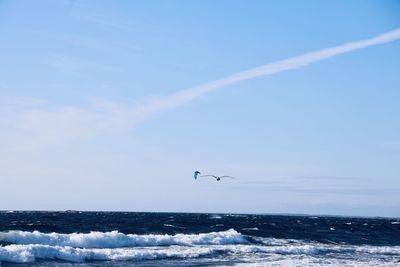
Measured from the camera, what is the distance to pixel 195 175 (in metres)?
25.2

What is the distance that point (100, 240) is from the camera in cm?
3306

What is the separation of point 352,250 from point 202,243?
9.69 metres

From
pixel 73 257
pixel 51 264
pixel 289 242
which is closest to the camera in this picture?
pixel 51 264

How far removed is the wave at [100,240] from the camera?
32.2 m

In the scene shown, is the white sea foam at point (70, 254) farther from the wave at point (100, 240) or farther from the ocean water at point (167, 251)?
the wave at point (100, 240)

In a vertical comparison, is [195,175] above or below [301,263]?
above

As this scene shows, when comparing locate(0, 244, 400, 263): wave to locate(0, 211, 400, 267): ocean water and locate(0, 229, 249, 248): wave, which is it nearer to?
locate(0, 211, 400, 267): ocean water

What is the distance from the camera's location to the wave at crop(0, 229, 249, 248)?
32.2 m

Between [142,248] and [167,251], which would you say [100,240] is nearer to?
[142,248]

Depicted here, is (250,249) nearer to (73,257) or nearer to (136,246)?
(136,246)

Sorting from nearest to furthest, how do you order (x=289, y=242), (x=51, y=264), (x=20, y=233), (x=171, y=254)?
(x=51, y=264) → (x=171, y=254) → (x=20, y=233) → (x=289, y=242)

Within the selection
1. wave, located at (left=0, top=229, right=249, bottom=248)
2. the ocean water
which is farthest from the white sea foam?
wave, located at (left=0, top=229, right=249, bottom=248)

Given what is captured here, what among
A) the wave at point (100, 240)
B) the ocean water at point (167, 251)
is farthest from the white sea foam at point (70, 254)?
the wave at point (100, 240)

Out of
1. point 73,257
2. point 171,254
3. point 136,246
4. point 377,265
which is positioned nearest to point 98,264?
point 73,257
